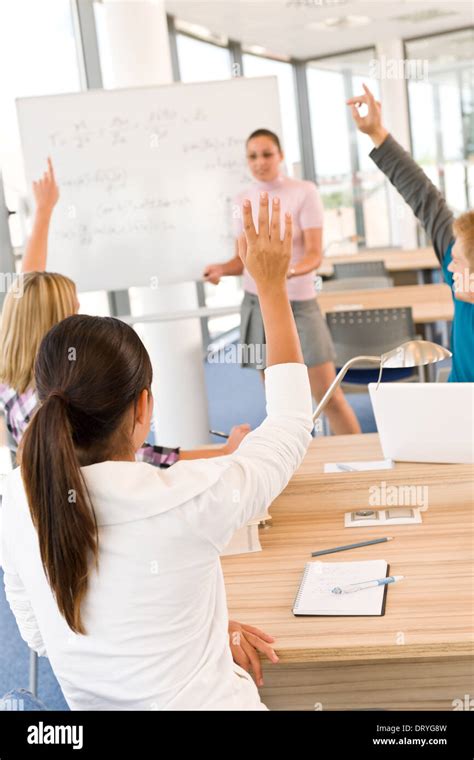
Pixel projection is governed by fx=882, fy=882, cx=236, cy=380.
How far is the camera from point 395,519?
2.22 m

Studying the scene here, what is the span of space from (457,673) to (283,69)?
30.2 ft

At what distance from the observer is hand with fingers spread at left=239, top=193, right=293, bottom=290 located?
136 cm

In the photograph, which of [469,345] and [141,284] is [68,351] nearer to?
[469,345]

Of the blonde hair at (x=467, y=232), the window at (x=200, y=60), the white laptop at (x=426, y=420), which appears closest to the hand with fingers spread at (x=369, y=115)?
the blonde hair at (x=467, y=232)

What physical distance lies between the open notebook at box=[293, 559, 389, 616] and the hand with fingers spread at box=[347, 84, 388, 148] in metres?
1.45

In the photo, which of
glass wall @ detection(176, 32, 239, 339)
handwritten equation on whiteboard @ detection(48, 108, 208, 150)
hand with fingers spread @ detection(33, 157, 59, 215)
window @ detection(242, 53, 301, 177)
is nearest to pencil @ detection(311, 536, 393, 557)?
hand with fingers spread @ detection(33, 157, 59, 215)

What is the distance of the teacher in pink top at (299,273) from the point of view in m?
4.26

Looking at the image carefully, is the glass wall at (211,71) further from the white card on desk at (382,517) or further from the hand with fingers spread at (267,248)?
the hand with fingers spread at (267,248)

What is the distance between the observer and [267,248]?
1362 millimetres

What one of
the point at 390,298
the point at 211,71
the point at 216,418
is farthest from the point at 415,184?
the point at 211,71

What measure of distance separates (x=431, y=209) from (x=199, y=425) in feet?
8.05

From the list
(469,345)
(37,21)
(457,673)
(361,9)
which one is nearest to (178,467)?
(457,673)

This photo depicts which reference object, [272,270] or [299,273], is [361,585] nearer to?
[272,270]

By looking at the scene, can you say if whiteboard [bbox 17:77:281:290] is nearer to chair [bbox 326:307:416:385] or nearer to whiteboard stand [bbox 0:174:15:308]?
whiteboard stand [bbox 0:174:15:308]
